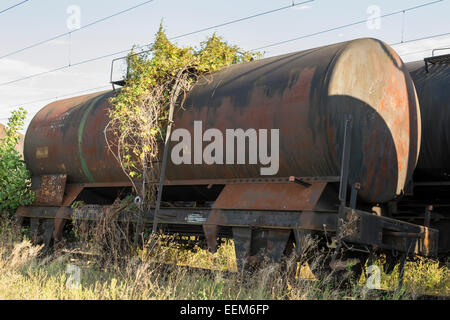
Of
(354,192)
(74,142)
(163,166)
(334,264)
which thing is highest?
(74,142)

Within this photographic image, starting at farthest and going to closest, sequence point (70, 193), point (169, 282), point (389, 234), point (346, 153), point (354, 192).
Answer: point (70, 193) < point (389, 234) < point (354, 192) < point (346, 153) < point (169, 282)

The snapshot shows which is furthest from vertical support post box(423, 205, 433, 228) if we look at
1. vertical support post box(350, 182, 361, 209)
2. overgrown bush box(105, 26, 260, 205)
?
overgrown bush box(105, 26, 260, 205)

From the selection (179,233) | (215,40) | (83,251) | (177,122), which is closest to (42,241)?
(83,251)

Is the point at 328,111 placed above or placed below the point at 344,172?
above

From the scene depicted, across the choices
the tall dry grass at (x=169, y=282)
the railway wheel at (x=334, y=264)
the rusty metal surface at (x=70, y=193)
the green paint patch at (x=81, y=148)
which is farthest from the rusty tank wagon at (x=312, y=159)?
the rusty metal surface at (x=70, y=193)

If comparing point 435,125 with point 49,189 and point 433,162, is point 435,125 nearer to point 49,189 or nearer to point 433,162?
point 433,162

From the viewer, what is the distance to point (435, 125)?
866 centimetres

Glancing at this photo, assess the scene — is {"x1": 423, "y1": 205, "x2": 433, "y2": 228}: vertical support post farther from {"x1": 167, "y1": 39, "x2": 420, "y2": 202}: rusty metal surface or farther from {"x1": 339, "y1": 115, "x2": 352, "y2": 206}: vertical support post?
{"x1": 339, "y1": 115, "x2": 352, "y2": 206}: vertical support post

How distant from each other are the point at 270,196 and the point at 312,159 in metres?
0.81

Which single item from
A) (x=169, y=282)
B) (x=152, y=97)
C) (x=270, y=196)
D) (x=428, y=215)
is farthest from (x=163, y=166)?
(x=428, y=215)

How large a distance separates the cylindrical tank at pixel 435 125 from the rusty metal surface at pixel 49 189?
22.9 feet

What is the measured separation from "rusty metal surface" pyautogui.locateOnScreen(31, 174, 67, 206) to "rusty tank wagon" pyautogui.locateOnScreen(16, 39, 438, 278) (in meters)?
2.85

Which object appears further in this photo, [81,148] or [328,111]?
[81,148]

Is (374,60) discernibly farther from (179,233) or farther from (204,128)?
(179,233)
